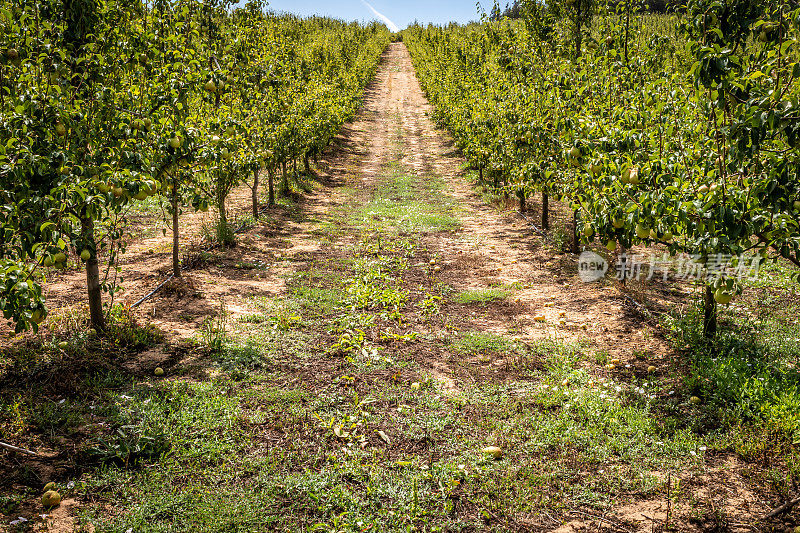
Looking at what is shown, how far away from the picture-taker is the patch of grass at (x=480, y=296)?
6855 mm

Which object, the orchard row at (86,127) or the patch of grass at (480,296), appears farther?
the patch of grass at (480,296)

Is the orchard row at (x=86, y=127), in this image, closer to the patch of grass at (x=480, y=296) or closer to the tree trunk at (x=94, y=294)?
the tree trunk at (x=94, y=294)

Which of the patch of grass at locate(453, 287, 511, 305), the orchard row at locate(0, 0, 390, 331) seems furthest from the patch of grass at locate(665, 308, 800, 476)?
the orchard row at locate(0, 0, 390, 331)

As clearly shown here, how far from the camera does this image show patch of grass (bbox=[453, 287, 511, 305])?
6855 millimetres

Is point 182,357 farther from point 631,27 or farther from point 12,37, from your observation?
point 631,27

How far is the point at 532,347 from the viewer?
5.55 m

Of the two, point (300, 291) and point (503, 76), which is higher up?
point (503, 76)

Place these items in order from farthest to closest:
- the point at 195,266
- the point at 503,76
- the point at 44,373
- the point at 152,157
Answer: the point at 503,76, the point at 195,266, the point at 152,157, the point at 44,373

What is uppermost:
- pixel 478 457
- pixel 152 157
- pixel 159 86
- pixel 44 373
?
pixel 159 86

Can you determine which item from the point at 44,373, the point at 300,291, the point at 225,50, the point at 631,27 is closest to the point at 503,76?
the point at 631,27

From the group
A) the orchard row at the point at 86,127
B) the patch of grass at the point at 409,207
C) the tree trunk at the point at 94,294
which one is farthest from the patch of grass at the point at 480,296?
the tree trunk at the point at 94,294

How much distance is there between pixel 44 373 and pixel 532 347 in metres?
4.57
